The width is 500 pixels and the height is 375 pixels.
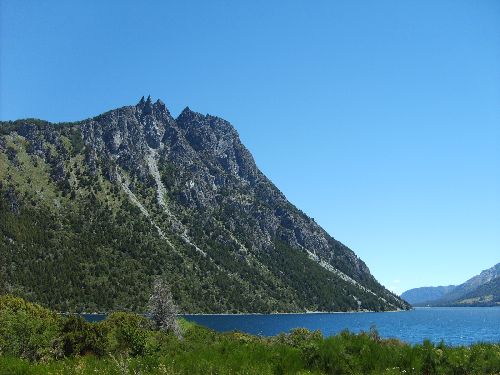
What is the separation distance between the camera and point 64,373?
11320mm

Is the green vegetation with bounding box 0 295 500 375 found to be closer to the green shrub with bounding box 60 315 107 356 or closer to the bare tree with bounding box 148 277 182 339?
the green shrub with bounding box 60 315 107 356

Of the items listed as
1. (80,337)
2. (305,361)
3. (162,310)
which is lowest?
(80,337)

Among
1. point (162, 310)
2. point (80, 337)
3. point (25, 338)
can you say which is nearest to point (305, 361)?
point (25, 338)

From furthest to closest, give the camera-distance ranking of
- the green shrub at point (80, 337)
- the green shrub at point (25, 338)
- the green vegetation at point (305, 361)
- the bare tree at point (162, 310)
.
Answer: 1. the bare tree at point (162, 310)
2. the green shrub at point (80, 337)
3. the green shrub at point (25, 338)
4. the green vegetation at point (305, 361)

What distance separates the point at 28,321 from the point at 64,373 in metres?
22.6

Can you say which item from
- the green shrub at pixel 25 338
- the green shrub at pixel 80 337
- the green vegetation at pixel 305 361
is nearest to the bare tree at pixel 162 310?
the green shrub at pixel 80 337

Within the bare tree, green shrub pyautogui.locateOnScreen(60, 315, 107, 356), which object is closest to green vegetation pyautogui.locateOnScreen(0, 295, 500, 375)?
green shrub pyautogui.locateOnScreen(60, 315, 107, 356)

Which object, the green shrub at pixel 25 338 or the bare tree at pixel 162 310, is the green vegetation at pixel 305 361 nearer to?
the green shrub at pixel 25 338

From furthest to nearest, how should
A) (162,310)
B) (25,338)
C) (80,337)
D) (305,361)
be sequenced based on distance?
(162,310), (80,337), (25,338), (305,361)

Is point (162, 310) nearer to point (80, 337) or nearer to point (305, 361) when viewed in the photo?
point (80, 337)

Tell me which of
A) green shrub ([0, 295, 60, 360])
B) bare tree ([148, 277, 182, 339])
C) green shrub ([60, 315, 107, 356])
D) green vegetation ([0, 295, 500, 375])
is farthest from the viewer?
bare tree ([148, 277, 182, 339])

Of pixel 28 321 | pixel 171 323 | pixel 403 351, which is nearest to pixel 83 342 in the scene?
pixel 28 321

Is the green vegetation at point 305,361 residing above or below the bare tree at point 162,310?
above

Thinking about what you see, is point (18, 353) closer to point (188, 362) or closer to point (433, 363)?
point (188, 362)
